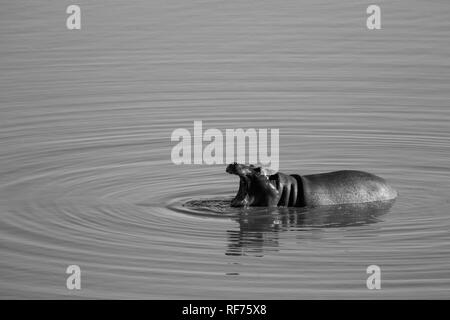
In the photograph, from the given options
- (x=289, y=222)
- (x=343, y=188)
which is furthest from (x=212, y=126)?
(x=289, y=222)

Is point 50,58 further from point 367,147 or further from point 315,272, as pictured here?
point 315,272

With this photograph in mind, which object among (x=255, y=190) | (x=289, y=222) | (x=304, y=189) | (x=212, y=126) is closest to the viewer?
(x=289, y=222)

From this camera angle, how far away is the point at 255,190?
19.2m

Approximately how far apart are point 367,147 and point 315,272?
742 centimetres

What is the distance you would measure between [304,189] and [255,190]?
75cm

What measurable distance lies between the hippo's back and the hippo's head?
20.4 inches

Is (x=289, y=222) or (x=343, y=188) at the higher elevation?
(x=343, y=188)

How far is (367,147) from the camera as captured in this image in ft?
76.3

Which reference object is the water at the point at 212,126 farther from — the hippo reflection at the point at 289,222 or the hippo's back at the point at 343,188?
the hippo's back at the point at 343,188

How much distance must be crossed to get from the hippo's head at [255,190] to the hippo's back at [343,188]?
0.52 m

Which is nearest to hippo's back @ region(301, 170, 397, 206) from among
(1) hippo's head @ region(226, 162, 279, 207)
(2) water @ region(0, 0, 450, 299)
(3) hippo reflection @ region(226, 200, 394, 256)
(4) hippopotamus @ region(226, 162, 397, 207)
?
(4) hippopotamus @ region(226, 162, 397, 207)

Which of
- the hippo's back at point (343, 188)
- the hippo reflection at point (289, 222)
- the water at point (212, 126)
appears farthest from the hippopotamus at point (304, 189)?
the water at point (212, 126)

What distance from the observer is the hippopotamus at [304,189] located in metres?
19.2

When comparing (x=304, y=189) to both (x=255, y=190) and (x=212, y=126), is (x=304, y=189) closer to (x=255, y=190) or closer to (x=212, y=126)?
(x=255, y=190)
